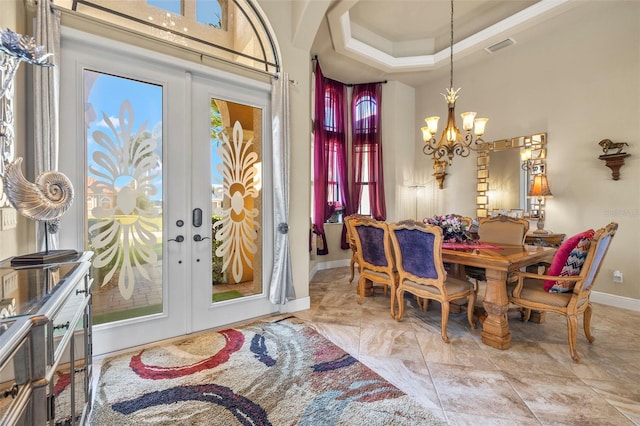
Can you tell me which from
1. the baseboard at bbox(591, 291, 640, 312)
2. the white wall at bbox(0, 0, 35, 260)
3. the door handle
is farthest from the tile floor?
the white wall at bbox(0, 0, 35, 260)

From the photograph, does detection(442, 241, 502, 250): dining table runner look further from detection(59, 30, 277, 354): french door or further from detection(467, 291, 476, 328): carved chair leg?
detection(59, 30, 277, 354): french door

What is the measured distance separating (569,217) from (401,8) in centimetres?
387

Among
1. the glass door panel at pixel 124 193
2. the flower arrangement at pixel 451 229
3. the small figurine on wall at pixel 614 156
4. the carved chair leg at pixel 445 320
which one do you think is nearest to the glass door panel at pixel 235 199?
the glass door panel at pixel 124 193

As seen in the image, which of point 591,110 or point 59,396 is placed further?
point 591,110

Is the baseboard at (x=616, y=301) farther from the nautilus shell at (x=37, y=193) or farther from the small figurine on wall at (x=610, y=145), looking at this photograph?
the nautilus shell at (x=37, y=193)

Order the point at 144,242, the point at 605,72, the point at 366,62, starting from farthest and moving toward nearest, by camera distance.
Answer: the point at 366,62
the point at 605,72
the point at 144,242

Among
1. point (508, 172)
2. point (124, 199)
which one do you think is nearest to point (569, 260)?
point (508, 172)

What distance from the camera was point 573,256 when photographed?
7.54 ft

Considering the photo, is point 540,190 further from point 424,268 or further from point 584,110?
point 424,268

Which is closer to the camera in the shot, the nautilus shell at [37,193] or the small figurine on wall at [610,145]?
the nautilus shell at [37,193]

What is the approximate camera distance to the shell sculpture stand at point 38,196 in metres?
1.41

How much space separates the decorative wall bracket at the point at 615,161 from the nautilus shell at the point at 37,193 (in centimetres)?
538

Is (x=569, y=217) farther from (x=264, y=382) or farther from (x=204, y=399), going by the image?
(x=204, y=399)

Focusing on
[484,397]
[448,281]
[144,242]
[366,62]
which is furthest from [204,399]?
[366,62]
